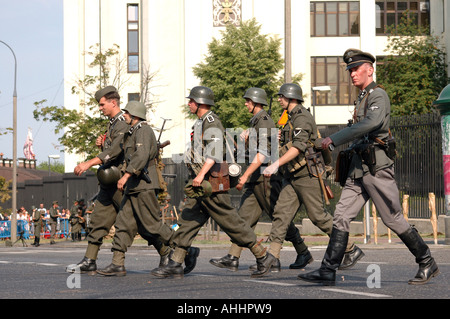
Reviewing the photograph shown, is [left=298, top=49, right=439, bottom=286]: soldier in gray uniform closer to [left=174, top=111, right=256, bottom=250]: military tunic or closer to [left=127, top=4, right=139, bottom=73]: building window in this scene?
[left=174, top=111, right=256, bottom=250]: military tunic

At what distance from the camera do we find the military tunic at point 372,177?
7852 mm

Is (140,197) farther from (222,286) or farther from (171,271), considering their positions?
(222,286)

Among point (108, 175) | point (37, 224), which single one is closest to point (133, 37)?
point (37, 224)

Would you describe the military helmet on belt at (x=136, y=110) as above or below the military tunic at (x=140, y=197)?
above

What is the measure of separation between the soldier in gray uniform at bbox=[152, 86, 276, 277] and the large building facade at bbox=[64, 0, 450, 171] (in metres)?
37.9

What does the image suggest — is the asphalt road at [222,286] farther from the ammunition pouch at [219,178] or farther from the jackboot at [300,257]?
the ammunition pouch at [219,178]

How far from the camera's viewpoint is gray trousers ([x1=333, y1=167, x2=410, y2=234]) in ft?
25.9

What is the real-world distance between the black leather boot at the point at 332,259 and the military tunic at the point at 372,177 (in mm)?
83

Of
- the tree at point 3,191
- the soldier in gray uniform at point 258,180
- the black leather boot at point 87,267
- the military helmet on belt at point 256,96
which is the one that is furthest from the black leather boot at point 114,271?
the tree at point 3,191

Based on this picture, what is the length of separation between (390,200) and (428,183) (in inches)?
564

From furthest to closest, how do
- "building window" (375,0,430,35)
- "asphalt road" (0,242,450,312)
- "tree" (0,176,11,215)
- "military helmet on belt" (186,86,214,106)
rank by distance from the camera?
"building window" (375,0,430,35), "tree" (0,176,11,215), "military helmet on belt" (186,86,214,106), "asphalt road" (0,242,450,312)

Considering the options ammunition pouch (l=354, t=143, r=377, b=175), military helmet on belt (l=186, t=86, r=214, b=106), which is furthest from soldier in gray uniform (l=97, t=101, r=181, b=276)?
ammunition pouch (l=354, t=143, r=377, b=175)

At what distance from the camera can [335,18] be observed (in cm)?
5009

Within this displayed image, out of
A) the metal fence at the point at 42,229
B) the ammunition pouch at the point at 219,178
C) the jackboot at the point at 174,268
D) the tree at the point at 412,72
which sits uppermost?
the tree at the point at 412,72
